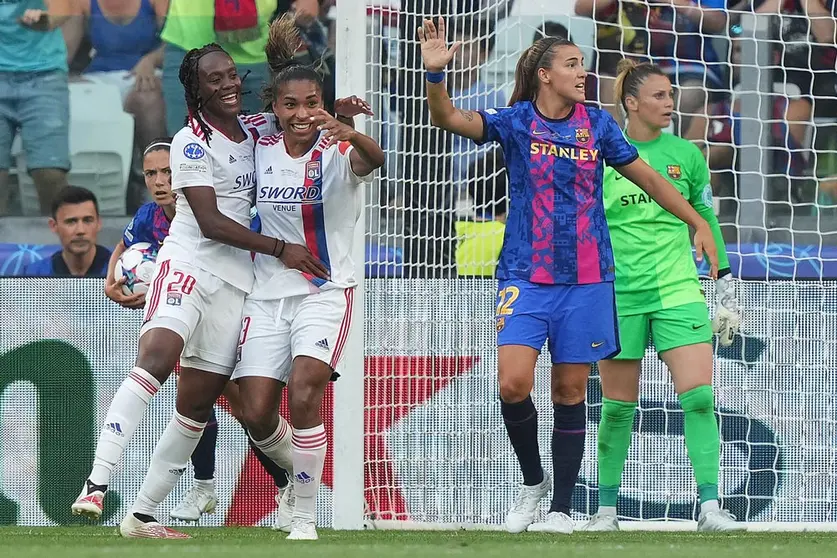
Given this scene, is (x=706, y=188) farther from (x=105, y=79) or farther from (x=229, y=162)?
(x=105, y=79)

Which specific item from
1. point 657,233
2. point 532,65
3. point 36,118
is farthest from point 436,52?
point 36,118

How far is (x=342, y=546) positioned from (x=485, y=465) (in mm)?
2577

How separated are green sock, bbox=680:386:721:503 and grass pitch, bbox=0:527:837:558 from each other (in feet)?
0.95

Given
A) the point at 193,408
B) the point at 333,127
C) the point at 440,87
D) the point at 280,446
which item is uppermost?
the point at 440,87

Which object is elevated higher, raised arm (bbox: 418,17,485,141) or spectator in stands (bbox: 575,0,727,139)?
spectator in stands (bbox: 575,0,727,139)

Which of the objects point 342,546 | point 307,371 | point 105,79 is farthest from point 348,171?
point 105,79

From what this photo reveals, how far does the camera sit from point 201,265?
5418 millimetres

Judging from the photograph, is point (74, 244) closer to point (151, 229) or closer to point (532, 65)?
point (151, 229)

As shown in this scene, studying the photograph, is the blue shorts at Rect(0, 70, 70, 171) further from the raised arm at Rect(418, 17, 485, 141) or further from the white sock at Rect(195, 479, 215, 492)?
the raised arm at Rect(418, 17, 485, 141)

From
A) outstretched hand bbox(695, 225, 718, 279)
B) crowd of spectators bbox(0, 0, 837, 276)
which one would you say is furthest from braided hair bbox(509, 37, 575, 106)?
outstretched hand bbox(695, 225, 718, 279)

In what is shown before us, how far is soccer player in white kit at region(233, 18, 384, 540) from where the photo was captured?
210 inches

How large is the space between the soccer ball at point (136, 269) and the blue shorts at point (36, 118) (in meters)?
2.24

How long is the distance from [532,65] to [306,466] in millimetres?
1909

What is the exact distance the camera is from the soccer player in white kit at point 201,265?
5.26 meters
